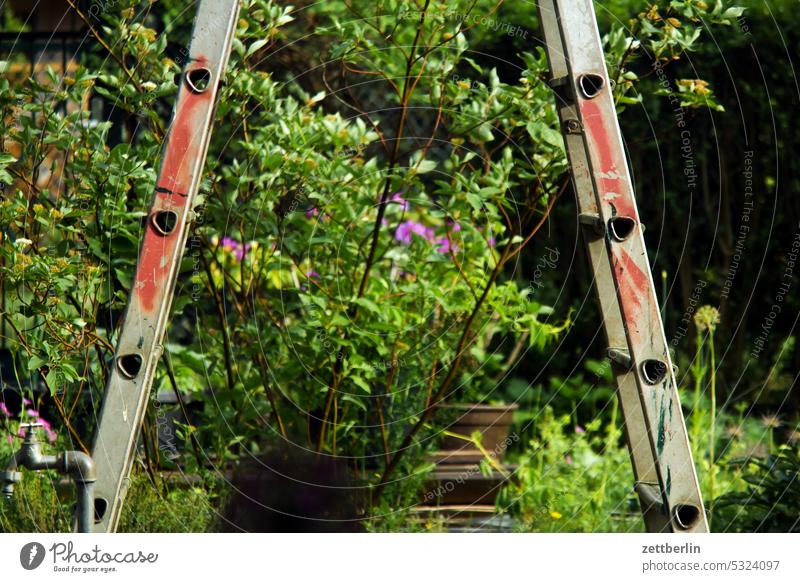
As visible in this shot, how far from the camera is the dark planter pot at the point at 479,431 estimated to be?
4.00 meters

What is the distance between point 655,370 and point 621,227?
34 centimetres

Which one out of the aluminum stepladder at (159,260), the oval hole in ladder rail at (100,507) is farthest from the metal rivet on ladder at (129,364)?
the oval hole in ladder rail at (100,507)

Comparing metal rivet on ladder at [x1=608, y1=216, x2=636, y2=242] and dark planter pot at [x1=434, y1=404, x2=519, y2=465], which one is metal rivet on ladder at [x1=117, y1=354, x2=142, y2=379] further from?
dark planter pot at [x1=434, y1=404, x2=519, y2=465]

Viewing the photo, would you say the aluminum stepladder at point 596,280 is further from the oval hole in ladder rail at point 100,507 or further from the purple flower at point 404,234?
the purple flower at point 404,234

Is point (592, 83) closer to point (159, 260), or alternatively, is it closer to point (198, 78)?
point (198, 78)

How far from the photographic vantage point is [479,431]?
4016 mm

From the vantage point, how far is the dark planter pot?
13.1 feet

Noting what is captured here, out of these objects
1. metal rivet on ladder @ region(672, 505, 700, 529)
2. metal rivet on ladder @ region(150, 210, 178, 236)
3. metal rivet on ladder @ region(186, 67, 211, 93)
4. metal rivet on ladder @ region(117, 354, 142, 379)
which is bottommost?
metal rivet on ladder @ region(672, 505, 700, 529)

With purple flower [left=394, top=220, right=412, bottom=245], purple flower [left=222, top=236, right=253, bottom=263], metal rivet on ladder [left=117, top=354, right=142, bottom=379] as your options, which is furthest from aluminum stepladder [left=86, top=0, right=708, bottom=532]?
purple flower [left=394, top=220, right=412, bottom=245]

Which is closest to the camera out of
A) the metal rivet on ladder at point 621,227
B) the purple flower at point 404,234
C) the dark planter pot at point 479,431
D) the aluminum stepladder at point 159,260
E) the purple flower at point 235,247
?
the aluminum stepladder at point 159,260

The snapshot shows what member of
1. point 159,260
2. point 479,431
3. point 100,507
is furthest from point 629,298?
point 479,431

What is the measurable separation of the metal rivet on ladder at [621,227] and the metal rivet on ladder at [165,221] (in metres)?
0.99
